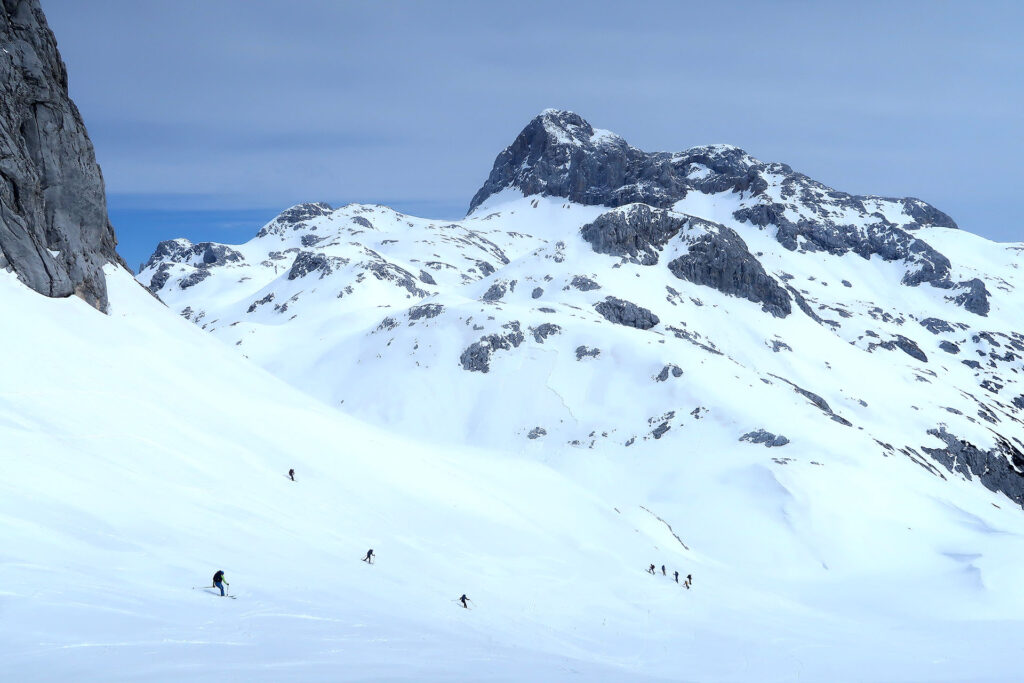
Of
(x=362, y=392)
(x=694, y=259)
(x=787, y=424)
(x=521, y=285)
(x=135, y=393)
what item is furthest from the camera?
(x=694, y=259)

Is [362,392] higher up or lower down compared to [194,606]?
higher up

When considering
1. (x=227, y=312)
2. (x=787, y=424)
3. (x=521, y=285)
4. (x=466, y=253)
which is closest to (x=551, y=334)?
(x=521, y=285)

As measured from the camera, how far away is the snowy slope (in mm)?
15047

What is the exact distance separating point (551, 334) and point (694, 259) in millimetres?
43511

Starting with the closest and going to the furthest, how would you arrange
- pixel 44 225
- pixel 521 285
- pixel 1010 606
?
pixel 44 225, pixel 1010 606, pixel 521 285

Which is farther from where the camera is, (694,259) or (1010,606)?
(694,259)

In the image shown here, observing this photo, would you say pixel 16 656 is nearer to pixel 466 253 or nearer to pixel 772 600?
pixel 772 600

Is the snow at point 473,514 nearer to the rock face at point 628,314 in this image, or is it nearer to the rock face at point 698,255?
the rock face at point 628,314

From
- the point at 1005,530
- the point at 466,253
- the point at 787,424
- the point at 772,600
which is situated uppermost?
the point at 466,253

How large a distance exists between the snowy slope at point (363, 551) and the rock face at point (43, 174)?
2.40 m

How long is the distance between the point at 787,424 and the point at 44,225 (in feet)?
232

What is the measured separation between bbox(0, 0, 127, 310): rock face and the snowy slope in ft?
7.86

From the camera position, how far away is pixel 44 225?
38.8m

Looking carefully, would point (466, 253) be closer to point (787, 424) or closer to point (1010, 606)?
point (787, 424)
